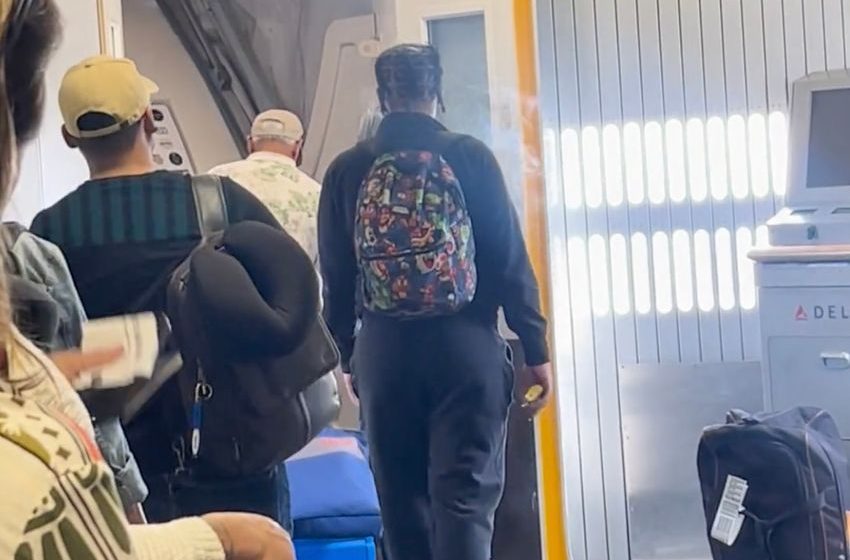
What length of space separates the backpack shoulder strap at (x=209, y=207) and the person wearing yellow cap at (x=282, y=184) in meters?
0.82

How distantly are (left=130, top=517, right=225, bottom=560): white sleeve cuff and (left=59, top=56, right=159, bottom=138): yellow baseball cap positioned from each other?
3.51 feet

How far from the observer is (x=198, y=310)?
5.53 ft

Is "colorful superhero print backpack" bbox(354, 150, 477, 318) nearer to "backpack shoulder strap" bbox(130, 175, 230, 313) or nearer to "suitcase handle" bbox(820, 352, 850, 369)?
"backpack shoulder strap" bbox(130, 175, 230, 313)

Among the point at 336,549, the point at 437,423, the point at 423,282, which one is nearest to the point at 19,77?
the point at 423,282

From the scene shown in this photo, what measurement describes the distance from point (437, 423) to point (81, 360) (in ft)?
3.89

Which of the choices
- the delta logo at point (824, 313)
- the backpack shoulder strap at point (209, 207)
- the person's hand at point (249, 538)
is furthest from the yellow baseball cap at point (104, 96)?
the delta logo at point (824, 313)

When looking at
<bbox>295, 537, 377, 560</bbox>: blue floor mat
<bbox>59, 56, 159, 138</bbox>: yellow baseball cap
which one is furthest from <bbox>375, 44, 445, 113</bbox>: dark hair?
<bbox>295, 537, 377, 560</bbox>: blue floor mat

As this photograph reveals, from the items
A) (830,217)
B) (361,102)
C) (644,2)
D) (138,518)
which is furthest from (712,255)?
(138,518)

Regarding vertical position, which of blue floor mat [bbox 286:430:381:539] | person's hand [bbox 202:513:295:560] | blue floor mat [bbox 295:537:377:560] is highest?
person's hand [bbox 202:513:295:560]

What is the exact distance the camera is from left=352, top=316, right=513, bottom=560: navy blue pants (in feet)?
7.04

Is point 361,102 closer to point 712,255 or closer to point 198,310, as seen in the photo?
point 712,255

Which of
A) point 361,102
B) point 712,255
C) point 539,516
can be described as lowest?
point 539,516

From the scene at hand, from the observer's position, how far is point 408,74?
2215 mm

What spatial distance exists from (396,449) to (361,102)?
1338mm
